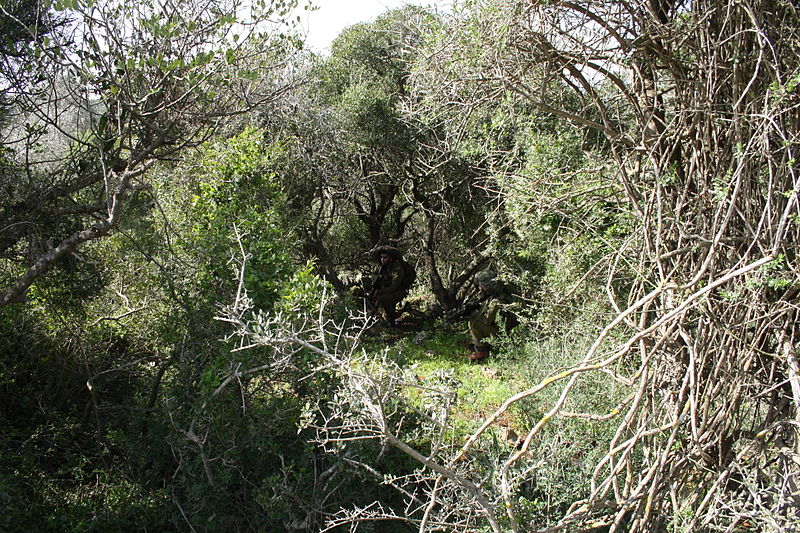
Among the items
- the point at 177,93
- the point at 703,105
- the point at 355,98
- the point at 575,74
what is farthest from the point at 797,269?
the point at 355,98

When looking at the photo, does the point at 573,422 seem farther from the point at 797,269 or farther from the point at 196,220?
the point at 196,220

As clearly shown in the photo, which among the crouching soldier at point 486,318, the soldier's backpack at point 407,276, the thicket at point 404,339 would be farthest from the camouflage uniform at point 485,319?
the soldier's backpack at point 407,276

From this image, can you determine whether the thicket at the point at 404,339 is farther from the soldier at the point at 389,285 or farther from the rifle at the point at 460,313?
the soldier at the point at 389,285

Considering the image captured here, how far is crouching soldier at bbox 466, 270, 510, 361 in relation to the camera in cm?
852

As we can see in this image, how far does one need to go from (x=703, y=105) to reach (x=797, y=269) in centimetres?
74

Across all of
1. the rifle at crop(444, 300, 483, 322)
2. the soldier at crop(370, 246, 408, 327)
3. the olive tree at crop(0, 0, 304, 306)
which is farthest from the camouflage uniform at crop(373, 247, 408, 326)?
the olive tree at crop(0, 0, 304, 306)

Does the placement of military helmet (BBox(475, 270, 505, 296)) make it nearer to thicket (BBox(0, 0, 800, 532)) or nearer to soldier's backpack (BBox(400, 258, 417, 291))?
thicket (BBox(0, 0, 800, 532))

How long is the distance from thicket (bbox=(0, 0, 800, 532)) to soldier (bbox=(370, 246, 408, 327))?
12.5 ft

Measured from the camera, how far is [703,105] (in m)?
2.33

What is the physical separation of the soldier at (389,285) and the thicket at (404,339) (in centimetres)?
381

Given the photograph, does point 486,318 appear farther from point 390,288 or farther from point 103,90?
point 103,90

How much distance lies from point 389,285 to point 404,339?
6.50 m

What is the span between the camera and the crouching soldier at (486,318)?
8.52m

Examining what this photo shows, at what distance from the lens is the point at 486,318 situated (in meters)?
8.63
